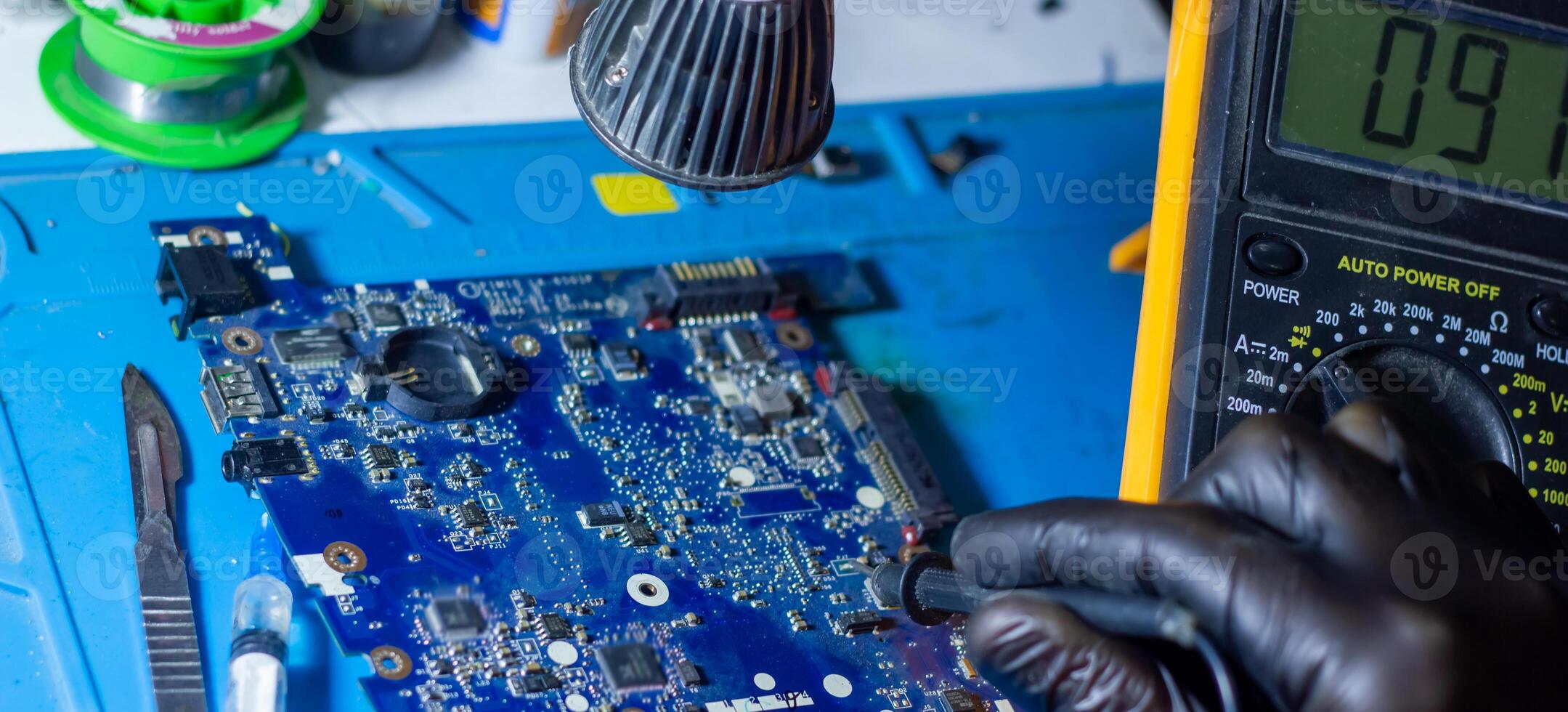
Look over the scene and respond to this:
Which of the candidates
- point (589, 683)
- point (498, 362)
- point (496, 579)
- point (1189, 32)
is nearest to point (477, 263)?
point (498, 362)

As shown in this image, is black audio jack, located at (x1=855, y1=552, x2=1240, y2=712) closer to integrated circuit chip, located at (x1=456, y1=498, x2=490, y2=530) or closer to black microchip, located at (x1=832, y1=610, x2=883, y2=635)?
black microchip, located at (x1=832, y1=610, x2=883, y2=635)

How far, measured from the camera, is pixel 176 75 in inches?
109

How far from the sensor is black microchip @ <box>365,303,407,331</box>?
103 inches

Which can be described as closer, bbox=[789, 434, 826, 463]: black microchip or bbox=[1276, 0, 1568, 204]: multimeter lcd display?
bbox=[1276, 0, 1568, 204]: multimeter lcd display

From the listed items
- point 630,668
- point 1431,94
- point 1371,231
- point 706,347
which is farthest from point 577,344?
point 1431,94

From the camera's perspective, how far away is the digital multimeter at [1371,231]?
2328 mm

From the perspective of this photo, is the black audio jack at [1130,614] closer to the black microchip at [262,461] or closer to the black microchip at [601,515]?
the black microchip at [601,515]

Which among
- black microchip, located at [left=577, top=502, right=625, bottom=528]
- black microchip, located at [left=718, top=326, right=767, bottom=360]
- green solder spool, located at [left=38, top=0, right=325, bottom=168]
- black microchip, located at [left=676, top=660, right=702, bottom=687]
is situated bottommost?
black microchip, located at [left=676, top=660, right=702, bottom=687]

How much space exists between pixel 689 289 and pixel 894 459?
469mm

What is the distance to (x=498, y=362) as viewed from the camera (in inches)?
102

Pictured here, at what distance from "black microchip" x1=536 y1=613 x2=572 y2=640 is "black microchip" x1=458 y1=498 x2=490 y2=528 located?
7.5 inches

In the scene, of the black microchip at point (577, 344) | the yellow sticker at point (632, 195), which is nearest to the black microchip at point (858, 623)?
the black microchip at point (577, 344)

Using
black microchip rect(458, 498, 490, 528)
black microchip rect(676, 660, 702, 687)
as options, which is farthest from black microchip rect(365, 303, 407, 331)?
black microchip rect(676, 660, 702, 687)

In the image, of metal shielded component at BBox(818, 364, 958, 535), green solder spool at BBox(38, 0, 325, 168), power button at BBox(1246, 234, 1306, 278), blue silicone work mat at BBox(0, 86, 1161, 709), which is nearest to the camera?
blue silicone work mat at BBox(0, 86, 1161, 709)
